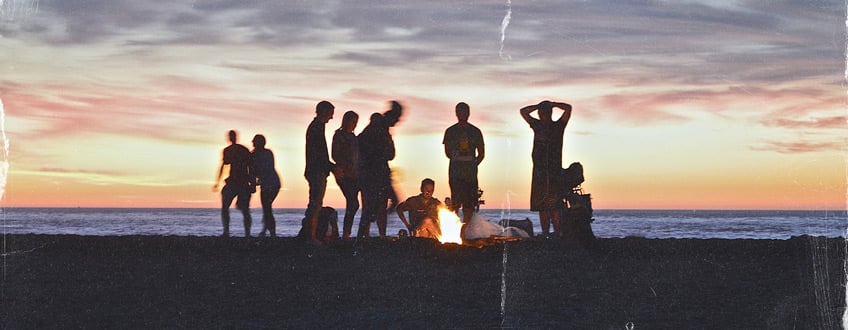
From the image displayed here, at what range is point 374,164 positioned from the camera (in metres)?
14.2

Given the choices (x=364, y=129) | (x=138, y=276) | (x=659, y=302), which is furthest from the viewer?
(x=364, y=129)

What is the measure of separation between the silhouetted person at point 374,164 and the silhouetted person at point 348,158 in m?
0.24

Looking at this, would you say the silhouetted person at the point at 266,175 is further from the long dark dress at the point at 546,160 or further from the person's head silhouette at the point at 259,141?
the long dark dress at the point at 546,160

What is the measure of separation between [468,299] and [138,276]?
11.7 feet

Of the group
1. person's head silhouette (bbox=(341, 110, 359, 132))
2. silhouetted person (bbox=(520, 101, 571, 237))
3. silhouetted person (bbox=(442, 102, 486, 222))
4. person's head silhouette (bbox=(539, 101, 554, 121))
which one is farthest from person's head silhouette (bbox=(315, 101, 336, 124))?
person's head silhouette (bbox=(539, 101, 554, 121))

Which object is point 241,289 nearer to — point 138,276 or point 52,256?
point 138,276

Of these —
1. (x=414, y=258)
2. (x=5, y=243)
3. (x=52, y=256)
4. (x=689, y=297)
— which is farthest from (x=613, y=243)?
(x=5, y=243)

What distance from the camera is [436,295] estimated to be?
29.9 feet

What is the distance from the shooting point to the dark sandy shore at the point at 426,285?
7.89 metres

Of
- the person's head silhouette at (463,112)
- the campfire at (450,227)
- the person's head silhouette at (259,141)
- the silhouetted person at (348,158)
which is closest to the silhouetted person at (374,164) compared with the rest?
the silhouetted person at (348,158)

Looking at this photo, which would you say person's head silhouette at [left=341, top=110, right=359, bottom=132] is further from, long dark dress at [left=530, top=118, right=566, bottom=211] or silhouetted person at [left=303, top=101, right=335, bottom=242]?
long dark dress at [left=530, top=118, right=566, bottom=211]

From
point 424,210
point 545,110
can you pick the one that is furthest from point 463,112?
point 424,210

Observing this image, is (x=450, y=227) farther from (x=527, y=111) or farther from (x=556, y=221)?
(x=527, y=111)

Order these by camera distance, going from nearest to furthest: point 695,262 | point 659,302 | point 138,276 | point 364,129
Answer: point 659,302 → point 138,276 → point 695,262 → point 364,129
